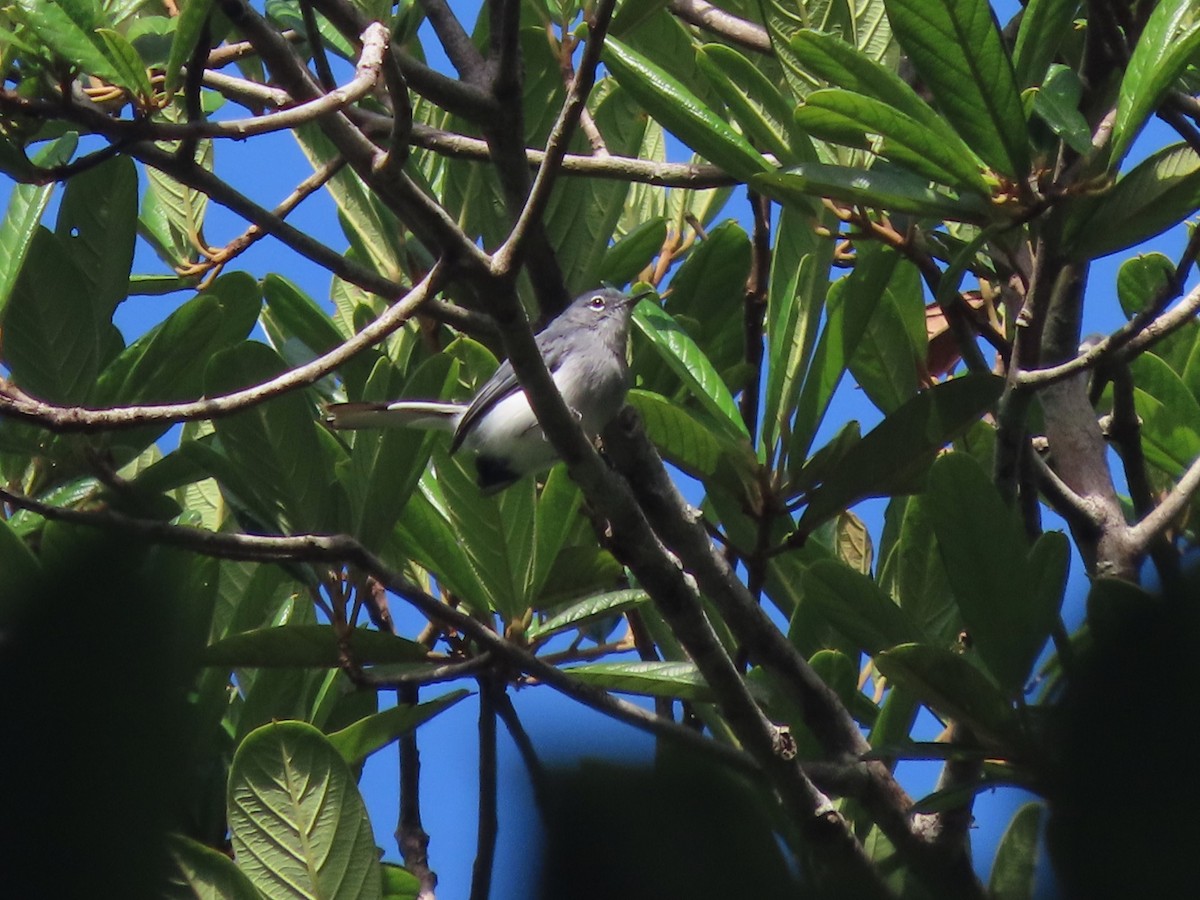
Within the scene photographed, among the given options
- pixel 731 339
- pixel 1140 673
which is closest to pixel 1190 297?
pixel 731 339

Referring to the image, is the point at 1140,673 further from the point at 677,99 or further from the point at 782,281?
the point at 782,281

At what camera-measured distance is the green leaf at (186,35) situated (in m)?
2.12

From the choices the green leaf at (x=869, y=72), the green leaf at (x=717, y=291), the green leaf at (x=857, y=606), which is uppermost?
the green leaf at (x=717, y=291)

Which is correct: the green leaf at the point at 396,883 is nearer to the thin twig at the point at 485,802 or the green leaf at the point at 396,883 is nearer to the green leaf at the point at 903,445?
the thin twig at the point at 485,802

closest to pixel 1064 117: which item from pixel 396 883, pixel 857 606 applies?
pixel 857 606

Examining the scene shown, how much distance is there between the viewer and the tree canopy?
2.10m

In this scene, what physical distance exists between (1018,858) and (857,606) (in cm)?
178

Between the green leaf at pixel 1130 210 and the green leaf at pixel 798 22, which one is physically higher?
the green leaf at pixel 798 22

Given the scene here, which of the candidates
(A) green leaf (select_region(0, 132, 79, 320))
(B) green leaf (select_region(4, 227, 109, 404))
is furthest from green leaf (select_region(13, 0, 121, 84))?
(B) green leaf (select_region(4, 227, 109, 404))

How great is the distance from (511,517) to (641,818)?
2.29 m

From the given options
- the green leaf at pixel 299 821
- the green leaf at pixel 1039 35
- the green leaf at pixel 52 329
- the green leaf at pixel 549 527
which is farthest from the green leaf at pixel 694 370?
the green leaf at pixel 52 329

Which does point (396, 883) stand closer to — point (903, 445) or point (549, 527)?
point (549, 527)

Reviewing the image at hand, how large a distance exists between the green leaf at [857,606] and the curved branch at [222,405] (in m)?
0.86

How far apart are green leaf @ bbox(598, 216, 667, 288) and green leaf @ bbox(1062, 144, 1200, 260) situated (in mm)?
1235
